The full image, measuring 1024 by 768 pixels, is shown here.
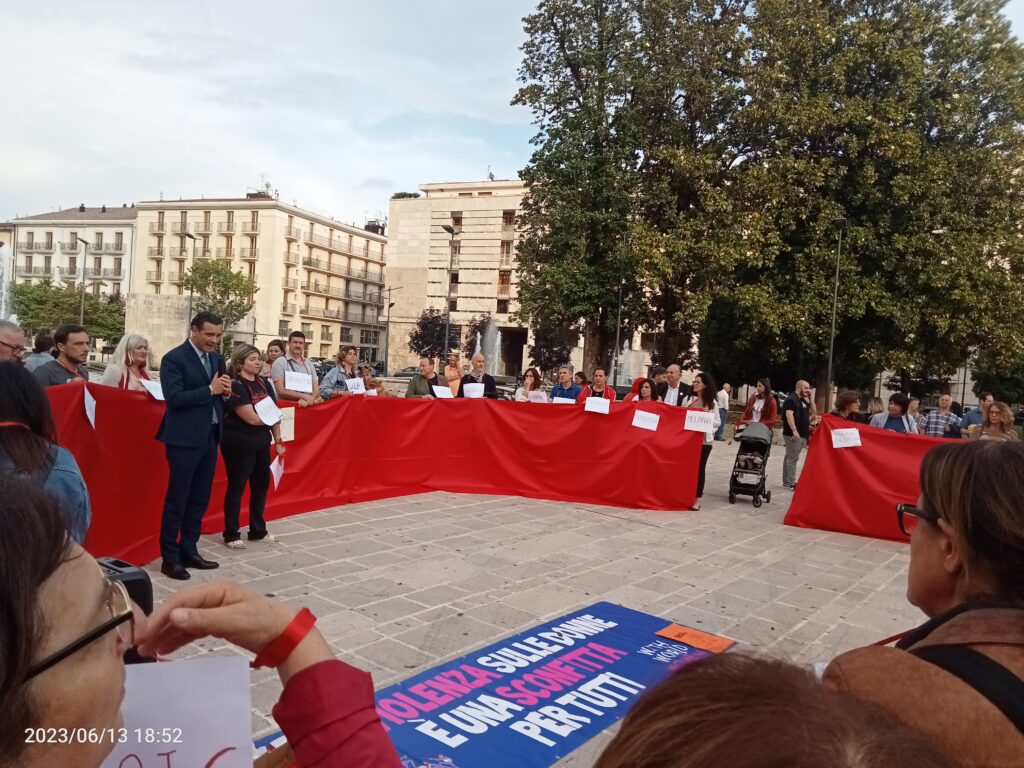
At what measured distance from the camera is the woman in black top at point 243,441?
623 cm

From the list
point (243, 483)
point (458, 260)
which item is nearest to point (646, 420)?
point (243, 483)

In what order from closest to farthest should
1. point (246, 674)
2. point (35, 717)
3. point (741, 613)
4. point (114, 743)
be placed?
point (35, 717), point (114, 743), point (246, 674), point (741, 613)

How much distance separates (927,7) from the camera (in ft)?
71.8

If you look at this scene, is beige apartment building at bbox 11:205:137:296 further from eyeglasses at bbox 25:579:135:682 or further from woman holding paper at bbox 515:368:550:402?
eyeglasses at bbox 25:579:135:682

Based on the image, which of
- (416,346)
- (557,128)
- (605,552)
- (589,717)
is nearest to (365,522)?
(605,552)

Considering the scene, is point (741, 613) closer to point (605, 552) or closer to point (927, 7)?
point (605, 552)

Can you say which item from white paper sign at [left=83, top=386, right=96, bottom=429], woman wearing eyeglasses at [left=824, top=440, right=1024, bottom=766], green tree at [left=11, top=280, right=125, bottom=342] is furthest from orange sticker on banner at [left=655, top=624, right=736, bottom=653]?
green tree at [left=11, top=280, right=125, bottom=342]

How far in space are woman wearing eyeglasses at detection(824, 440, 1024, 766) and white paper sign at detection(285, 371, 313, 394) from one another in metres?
7.30

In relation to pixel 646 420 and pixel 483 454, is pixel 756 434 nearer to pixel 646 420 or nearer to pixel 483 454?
pixel 646 420

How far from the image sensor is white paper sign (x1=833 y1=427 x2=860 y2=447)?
8.73 metres

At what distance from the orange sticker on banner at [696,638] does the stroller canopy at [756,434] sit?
5908mm

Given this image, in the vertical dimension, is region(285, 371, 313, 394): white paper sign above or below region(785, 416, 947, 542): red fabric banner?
above

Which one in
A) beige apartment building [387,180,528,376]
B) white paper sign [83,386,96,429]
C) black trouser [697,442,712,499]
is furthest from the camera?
beige apartment building [387,180,528,376]

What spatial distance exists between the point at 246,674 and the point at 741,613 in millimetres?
4871
